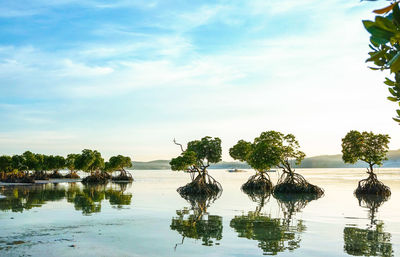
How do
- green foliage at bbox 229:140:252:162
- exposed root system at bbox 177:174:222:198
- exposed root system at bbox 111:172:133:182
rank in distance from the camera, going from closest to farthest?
exposed root system at bbox 177:174:222:198 < green foliage at bbox 229:140:252:162 < exposed root system at bbox 111:172:133:182

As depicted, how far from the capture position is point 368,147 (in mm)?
36188

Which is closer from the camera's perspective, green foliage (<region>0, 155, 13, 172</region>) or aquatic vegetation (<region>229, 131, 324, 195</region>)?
aquatic vegetation (<region>229, 131, 324, 195</region>)

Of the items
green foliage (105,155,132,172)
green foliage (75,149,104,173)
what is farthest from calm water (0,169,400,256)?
green foliage (105,155,132,172)

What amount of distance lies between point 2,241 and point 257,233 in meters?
9.04

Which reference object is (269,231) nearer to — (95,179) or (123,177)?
(95,179)

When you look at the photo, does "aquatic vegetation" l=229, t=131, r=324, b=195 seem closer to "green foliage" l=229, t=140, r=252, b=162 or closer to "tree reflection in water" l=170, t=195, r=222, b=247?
"green foliage" l=229, t=140, r=252, b=162

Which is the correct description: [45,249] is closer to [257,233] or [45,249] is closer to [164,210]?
[257,233]

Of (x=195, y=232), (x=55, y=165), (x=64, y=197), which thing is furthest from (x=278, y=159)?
(x=55, y=165)

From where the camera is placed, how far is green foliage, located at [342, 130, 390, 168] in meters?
35.8

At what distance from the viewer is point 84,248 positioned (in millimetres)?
11547

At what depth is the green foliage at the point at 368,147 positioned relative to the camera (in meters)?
35.8

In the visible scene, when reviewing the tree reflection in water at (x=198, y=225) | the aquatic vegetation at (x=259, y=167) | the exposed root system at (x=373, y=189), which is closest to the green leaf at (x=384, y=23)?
the tree reflection in water at (x=198, y=225)

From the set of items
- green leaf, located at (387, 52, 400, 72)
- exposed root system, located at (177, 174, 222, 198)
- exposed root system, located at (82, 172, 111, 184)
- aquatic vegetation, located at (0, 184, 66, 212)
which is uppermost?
green leaf, located at (387, 52, 400, 72)

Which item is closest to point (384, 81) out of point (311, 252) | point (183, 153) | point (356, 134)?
point (311, 252)
